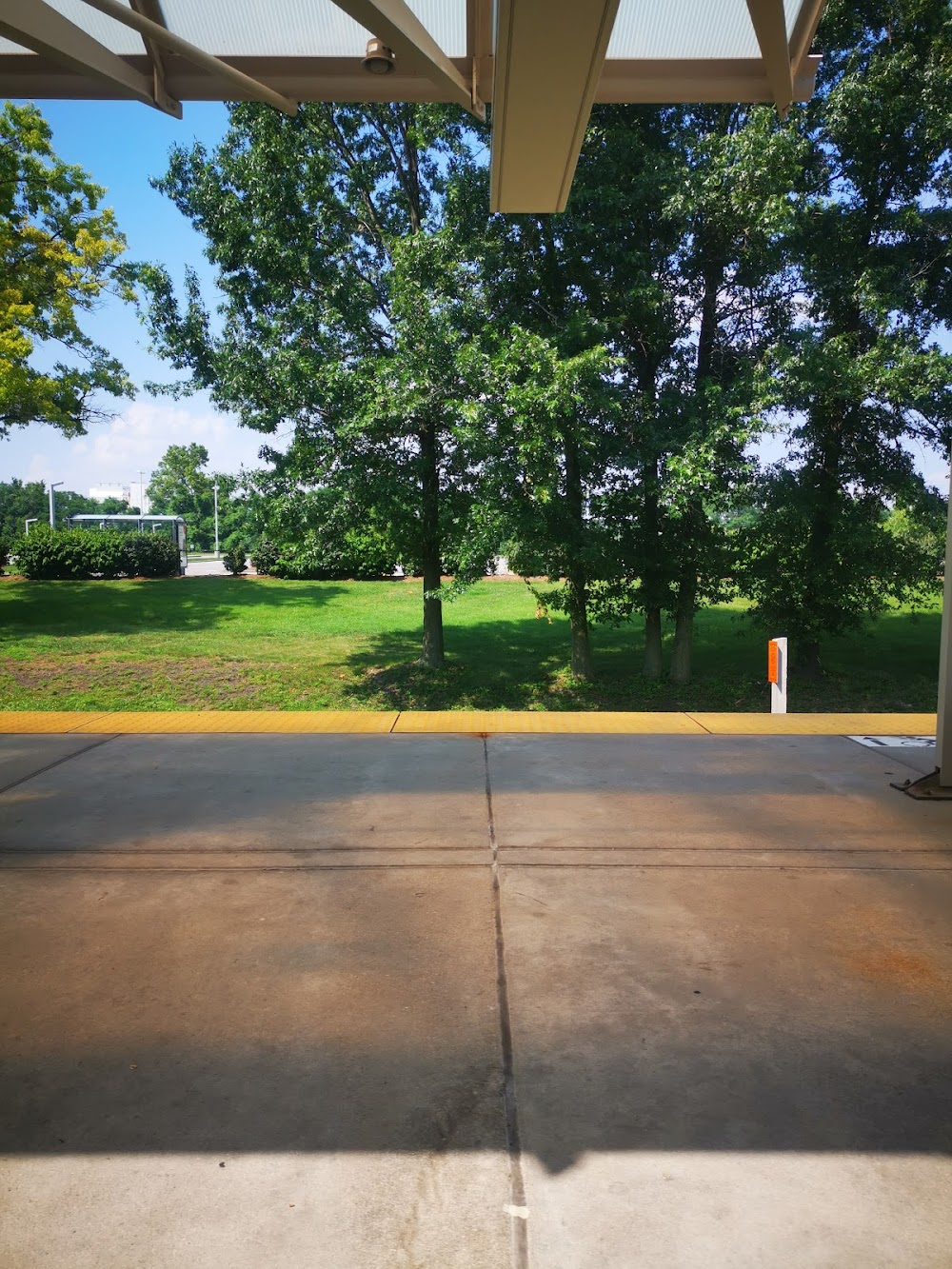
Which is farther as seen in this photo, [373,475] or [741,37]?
[373,475]

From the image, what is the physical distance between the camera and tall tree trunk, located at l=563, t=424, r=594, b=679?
13.7 m

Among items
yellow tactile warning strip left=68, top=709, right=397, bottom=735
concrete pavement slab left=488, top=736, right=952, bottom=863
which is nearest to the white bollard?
concrete pavement slab left=488, top=736, right=952, bottom=863

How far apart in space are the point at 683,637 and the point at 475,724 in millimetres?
9150

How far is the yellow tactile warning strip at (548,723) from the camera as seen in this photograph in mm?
6914

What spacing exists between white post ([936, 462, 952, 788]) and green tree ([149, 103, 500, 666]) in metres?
8.09

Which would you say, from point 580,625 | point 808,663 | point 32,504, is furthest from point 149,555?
point 32,504

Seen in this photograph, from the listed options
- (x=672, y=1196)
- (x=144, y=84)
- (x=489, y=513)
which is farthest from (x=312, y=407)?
(x=672, y=1196)

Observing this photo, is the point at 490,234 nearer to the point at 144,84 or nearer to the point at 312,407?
the point at 312,407

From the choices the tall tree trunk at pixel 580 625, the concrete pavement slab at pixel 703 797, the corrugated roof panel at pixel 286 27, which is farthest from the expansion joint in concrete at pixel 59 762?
the tall tree trunk at pixel 580 625

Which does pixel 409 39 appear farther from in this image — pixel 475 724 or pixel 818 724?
pixel 818 724

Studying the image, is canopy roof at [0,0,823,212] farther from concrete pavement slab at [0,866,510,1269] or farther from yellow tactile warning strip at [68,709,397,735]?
yellow tactile warning strip at [68,709,397,735]

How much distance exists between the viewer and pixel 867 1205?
6.84 ft

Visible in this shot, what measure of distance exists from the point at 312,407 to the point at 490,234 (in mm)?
3629

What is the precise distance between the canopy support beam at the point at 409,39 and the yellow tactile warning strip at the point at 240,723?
4225 mm
